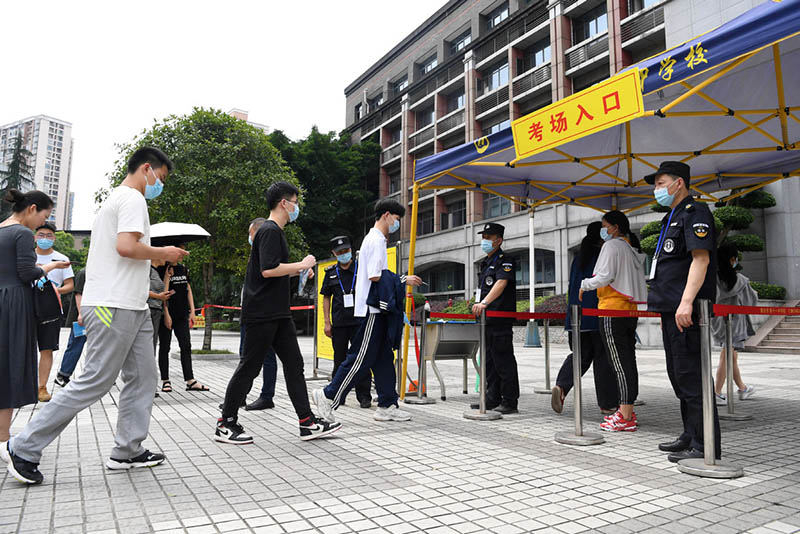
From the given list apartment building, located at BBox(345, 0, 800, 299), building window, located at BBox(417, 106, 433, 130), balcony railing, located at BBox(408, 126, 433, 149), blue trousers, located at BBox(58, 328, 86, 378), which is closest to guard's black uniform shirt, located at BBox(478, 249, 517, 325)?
blue trousers, located at BBox(58, 328, 86, 378)

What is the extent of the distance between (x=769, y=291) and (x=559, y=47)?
15392mm

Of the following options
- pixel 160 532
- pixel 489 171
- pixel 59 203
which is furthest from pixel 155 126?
pixel 59 203

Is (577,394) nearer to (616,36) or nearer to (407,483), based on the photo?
(407,483)

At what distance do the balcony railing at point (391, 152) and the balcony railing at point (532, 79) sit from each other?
11.6m

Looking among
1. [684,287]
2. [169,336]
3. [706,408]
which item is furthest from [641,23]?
[706,408]

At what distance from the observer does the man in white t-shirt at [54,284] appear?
539 cm

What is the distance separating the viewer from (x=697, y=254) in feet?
13.1

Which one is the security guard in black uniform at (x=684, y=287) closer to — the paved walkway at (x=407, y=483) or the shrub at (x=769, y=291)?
the paved walkway at (x=407, y=483)

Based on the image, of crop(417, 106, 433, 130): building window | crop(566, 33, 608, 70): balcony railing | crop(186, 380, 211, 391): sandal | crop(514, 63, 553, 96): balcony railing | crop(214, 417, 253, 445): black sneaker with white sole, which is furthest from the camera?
crop(417, 106, 433, 130): building window

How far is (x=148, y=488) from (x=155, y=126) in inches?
585

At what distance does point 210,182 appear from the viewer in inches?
600

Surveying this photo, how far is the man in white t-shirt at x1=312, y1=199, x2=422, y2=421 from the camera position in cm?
536

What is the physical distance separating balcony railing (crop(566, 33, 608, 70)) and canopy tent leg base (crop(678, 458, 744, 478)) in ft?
82.5

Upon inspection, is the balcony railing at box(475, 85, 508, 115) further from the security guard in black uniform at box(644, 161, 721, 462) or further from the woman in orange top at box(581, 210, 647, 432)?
the security guard in black uniform at box(644, 161, 721, 462)
